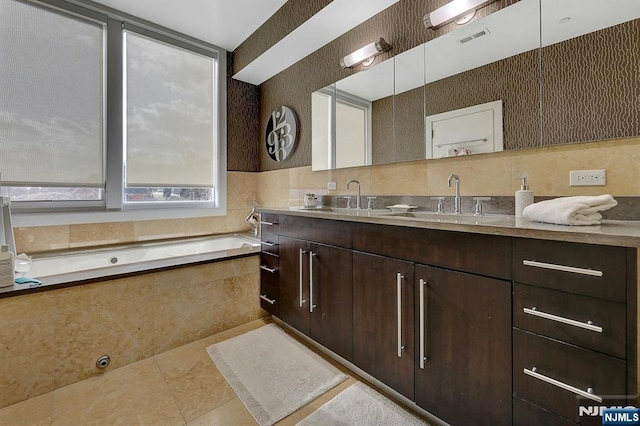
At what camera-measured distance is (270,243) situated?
2379mm

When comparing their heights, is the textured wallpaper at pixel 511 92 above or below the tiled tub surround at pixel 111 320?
above

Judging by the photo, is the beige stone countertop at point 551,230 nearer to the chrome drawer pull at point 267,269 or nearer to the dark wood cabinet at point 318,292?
the dark wood cabinet at point 318,292

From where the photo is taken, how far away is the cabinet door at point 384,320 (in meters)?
1.38

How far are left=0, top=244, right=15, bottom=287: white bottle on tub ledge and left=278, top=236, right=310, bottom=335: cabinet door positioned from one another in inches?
61.1

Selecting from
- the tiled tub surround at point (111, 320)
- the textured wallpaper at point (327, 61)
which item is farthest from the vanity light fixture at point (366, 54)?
the tiled tub surround at point (111, 320)

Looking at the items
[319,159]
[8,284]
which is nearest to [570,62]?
[319,159]

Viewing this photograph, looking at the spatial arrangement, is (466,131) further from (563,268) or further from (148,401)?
(148,401)

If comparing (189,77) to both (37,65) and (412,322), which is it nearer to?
(37,65)

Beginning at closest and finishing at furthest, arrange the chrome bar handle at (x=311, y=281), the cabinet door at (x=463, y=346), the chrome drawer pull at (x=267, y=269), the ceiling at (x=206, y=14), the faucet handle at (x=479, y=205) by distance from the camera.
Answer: the cabinet door at (x=463, y=346) < the faucet handle at (x=479, y=205) < the chrome bar handle at (x=311, y=281) < the chrome drawer pull at (x=267, y=269) < the ceiling at (x=206, y=14)

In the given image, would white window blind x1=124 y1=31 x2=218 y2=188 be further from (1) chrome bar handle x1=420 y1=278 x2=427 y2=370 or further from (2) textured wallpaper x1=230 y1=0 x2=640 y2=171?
(1) chrome bar handle x1=420 y1=278 x2=427 y2=370

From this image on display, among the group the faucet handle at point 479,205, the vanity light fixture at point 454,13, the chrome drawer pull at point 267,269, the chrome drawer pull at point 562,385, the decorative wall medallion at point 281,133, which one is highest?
the vanity light fixture at point 454,13

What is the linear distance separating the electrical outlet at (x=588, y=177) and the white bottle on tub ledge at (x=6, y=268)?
2.95m

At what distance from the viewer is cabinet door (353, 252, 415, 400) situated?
54.5 inches

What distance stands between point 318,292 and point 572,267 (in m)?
1.33
